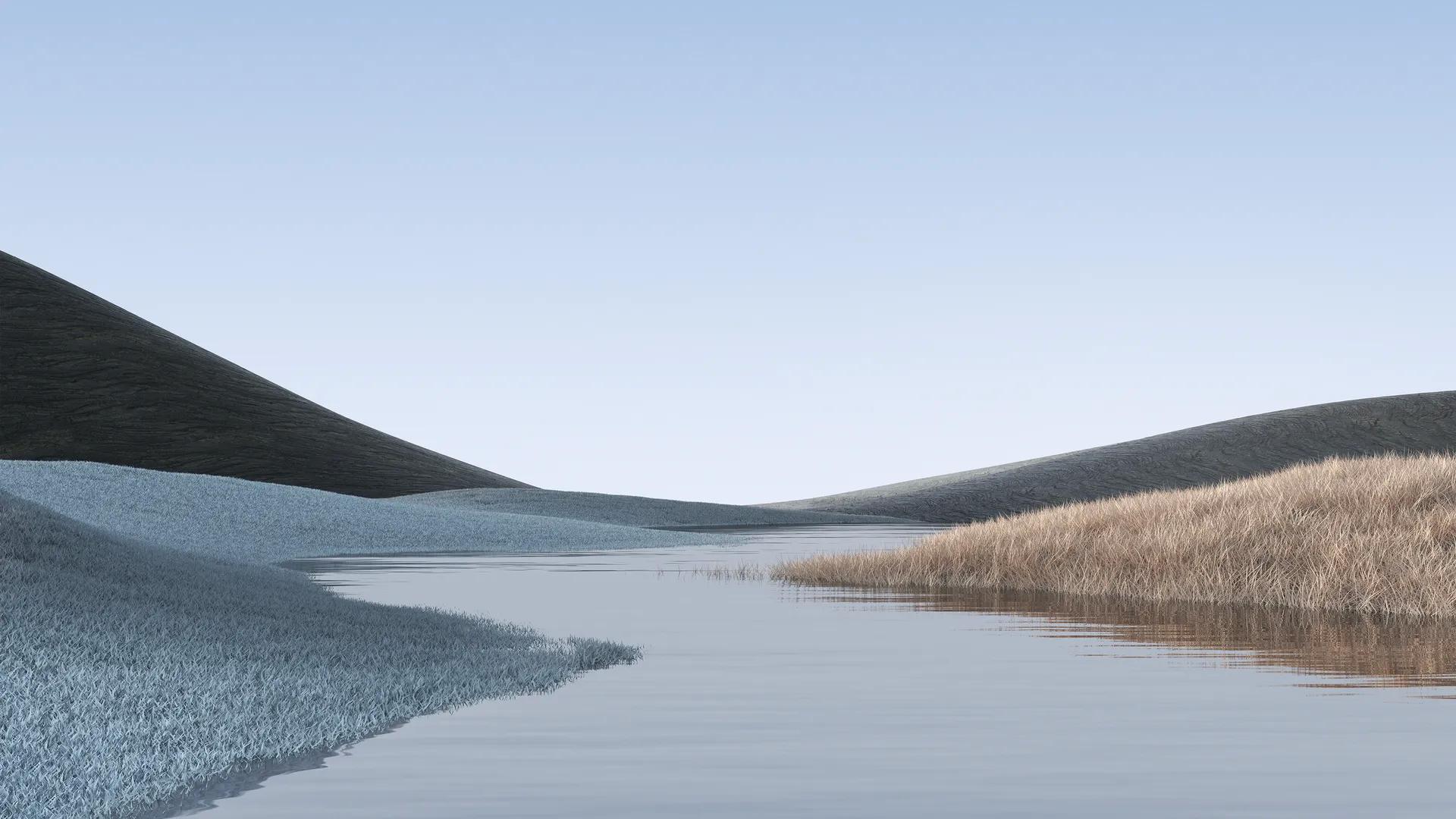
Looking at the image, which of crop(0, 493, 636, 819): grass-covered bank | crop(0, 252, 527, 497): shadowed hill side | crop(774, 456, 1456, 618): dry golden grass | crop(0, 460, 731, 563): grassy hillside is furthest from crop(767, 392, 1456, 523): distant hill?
crop(0, 493, 636, 819): grass-covered bank

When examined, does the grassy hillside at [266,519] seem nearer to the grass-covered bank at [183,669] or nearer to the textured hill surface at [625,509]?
the grass-covered bank at [183,669]

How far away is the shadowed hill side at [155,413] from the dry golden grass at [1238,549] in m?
77.0

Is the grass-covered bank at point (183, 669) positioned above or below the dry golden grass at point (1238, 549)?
below

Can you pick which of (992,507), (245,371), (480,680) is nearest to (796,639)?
(480,680)

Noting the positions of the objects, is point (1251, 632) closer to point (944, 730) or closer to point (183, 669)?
point (944, 730)

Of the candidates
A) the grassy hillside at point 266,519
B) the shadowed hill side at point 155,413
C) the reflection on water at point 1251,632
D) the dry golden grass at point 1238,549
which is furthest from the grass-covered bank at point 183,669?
the shadowed hill side at point 155,413

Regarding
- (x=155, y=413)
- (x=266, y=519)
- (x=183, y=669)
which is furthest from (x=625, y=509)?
(x=183, y=669)

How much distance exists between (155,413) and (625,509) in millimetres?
44260

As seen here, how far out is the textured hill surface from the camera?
76.3 meters

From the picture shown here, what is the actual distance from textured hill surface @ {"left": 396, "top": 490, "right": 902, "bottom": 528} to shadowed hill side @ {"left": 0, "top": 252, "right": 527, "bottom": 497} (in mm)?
22766

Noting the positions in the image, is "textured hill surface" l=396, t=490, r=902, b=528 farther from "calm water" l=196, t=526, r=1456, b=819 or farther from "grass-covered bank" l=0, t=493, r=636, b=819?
"calm water" l=196, t=526, r=1456, b=819

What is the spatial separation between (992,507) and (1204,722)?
4261 inches

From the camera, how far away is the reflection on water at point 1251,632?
14195mm

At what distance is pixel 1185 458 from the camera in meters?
126
